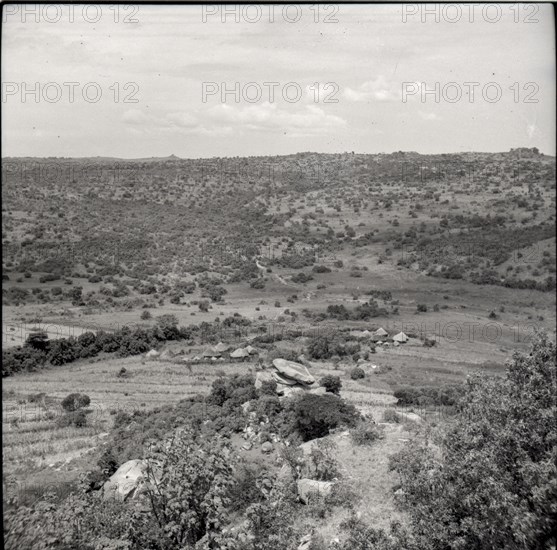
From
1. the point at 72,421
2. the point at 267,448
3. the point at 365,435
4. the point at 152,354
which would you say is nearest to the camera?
the point at 365,435

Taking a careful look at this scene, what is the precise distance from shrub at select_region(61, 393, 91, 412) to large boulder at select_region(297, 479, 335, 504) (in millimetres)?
9561

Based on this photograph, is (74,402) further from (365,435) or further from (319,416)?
(365,435)

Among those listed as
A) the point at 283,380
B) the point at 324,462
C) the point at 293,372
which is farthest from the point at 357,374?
the point at 324,462

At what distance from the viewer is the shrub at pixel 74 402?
17.1 metres

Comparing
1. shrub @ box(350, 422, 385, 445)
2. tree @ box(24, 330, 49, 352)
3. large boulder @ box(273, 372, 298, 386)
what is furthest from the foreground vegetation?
tree @ box(24, 330, 49, 352)

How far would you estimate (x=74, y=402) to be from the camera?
1720 cm

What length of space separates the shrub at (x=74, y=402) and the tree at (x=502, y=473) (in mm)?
12813

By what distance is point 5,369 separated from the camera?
2222cm

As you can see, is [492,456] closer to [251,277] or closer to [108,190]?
[251,277]

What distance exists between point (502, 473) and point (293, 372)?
11.2 m

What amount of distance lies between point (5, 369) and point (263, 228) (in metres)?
31.4

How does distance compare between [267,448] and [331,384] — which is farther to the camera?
[331,384]

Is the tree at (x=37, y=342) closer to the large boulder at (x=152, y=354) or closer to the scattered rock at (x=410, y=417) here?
the large boulder at (x=152, y=354)

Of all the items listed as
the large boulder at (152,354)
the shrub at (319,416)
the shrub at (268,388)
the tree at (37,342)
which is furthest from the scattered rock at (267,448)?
the tree at (37,342)
